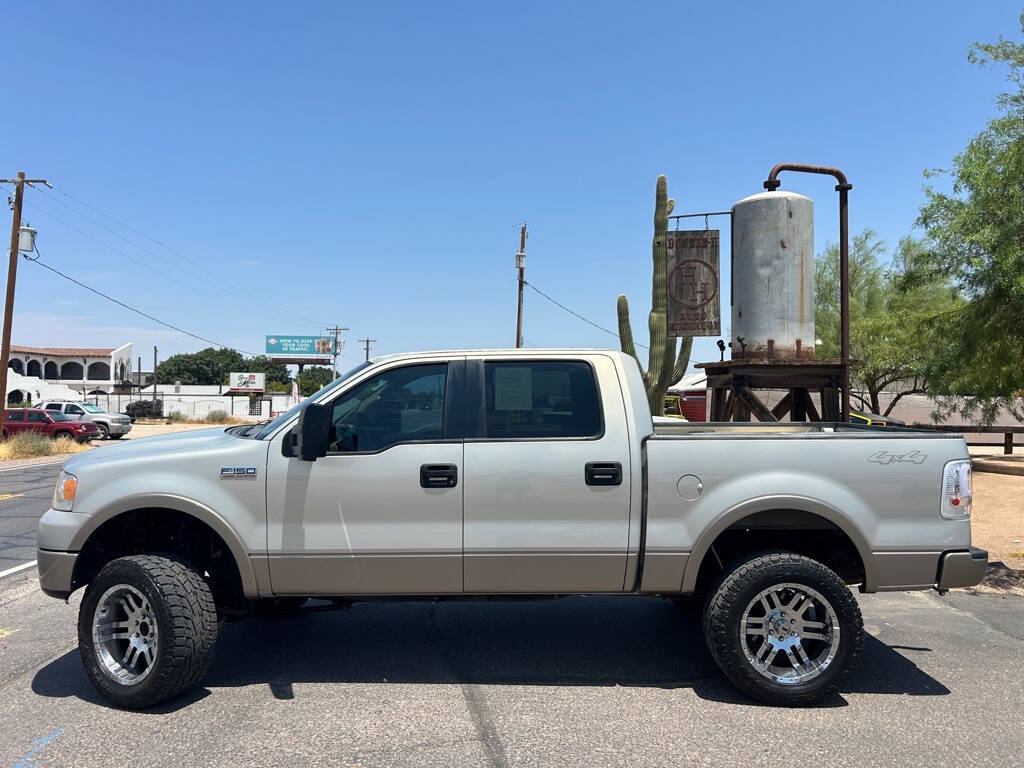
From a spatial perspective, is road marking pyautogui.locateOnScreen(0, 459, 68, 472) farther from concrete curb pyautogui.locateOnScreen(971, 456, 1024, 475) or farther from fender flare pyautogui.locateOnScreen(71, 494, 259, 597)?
concrete curb pyautogui.locateOnScreen(971, 456, 1024, 475)

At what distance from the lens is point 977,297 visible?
1159 cm

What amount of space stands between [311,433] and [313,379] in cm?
12243

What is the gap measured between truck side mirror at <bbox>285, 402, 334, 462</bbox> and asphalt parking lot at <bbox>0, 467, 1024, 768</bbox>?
54.0 inches

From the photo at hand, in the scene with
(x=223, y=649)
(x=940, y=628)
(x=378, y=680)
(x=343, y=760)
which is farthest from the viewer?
(x=940, y=628)

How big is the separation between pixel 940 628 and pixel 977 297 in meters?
7.76

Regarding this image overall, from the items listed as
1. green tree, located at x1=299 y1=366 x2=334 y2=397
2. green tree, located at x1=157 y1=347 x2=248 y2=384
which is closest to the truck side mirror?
green tree, located at x1=299 y1=366 x2=334 y2=397

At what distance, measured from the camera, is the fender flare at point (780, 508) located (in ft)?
13.7

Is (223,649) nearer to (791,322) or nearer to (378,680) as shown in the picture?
(378,680)

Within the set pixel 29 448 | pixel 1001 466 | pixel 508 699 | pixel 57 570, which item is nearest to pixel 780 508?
pixel 508 699

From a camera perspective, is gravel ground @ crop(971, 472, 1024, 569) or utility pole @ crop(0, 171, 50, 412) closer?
gravel ground @ crop(971, 472, 1024, 569)

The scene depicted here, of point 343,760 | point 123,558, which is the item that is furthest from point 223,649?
point 343,760

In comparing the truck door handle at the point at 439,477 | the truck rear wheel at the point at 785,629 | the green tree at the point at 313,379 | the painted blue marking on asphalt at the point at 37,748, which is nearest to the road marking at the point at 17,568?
the painted blue marking on asphalt at the point at 37,748

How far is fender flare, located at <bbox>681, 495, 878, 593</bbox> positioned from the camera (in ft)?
13.7

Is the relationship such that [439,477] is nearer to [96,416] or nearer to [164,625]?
[164,625]
